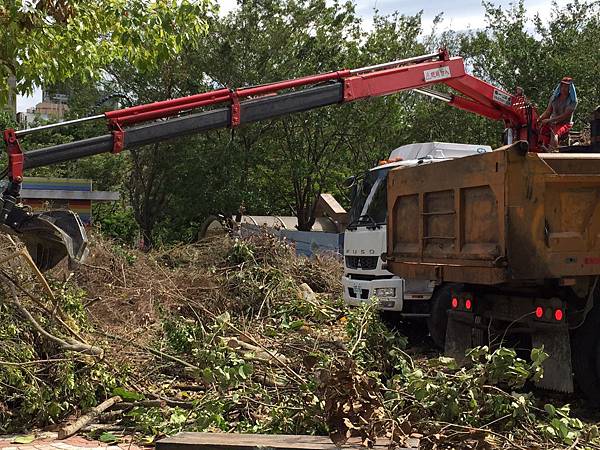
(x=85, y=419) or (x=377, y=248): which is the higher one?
(x=377, y=248)

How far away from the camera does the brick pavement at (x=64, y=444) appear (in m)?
5.80

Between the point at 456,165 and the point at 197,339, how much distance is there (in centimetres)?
338

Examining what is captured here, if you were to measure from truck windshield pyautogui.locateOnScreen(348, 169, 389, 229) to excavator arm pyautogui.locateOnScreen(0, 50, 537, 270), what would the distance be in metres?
1.23

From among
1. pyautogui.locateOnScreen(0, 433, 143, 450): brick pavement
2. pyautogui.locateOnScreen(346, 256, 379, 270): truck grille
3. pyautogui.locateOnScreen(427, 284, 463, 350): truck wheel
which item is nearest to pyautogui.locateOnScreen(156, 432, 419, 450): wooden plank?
pyautogui.locateOnScreen(0, 433, 143, 450): brick pavement

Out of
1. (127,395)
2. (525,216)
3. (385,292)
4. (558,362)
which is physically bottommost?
(127,395)

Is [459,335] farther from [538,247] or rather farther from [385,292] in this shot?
[385,292]

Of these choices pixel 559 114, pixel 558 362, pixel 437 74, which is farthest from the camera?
pixel 437 74

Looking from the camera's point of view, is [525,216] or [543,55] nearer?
[525,216]

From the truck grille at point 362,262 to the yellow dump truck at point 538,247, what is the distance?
2.85 metres

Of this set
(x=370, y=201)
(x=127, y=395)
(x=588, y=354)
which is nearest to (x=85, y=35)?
(x=127, y=395)

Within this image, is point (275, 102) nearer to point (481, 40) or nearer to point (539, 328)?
point (539, 328)

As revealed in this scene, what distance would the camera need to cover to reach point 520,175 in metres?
6.34

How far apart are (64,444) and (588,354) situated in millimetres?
4689

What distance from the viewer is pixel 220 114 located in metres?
8.91
